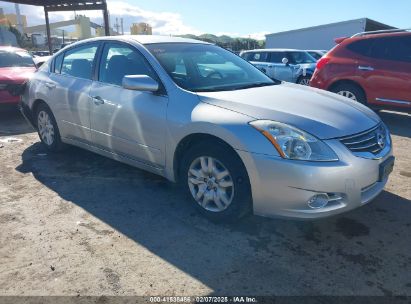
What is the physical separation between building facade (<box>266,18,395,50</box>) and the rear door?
65.6ft

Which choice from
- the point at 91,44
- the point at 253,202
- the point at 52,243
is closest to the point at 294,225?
the point at 253,202

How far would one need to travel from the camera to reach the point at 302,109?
3.05m

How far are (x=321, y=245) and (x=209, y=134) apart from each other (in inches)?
49.7

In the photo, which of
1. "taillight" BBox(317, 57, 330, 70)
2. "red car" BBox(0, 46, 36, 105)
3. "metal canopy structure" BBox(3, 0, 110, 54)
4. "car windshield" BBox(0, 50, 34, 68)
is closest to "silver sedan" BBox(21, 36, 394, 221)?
"red car" BBox(0, 46, 36, 105)

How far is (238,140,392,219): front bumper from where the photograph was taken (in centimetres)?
267

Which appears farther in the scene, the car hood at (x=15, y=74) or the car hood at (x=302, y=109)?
the car hood at (x=15, y=74)

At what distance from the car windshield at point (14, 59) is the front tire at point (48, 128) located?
4.19m

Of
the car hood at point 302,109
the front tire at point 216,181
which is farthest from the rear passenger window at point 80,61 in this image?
the front tire at point 216,181

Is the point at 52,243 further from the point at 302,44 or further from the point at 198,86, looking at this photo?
the point at 302,44

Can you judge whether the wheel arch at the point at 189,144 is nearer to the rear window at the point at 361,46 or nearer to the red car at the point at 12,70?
the rear window at the point at 361,46

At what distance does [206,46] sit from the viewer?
14.4ft

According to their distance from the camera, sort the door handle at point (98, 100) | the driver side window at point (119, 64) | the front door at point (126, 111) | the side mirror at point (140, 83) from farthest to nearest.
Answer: the door handle at point (98, 100) → the driver side window at point (119, 64) → the front door at point (126, 111) → the side mirror at point (140, 83)

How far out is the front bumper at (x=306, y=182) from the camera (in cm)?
267

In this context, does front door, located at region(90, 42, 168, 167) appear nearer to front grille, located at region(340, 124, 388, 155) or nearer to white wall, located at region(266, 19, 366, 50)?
front grille, located at region(340, 124, 388, 155)
